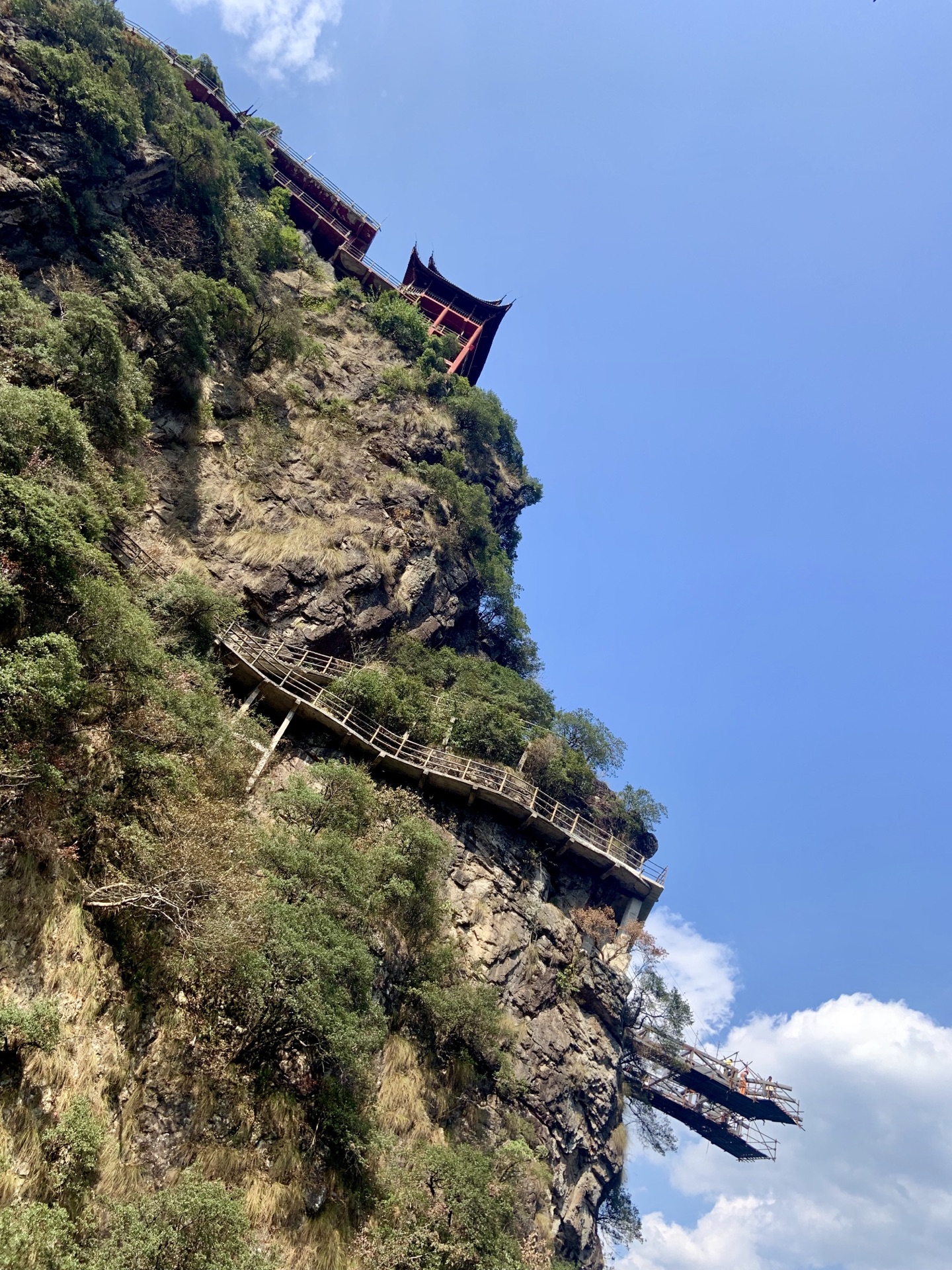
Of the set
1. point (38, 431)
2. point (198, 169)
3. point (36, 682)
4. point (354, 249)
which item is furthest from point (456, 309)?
point (36, 682)

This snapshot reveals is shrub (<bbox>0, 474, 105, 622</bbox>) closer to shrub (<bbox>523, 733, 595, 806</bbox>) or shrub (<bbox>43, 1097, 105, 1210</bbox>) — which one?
shrub (<bbox>43, 1097, 105, 1210</bbox>)

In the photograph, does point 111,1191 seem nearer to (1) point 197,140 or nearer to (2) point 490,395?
(1) point 197,140

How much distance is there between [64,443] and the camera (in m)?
12.6

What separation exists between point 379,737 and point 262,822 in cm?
543

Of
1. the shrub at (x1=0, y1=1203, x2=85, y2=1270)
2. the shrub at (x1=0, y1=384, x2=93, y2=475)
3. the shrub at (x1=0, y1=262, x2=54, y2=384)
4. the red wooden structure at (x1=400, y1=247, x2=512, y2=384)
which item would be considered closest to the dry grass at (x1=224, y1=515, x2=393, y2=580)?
the shrub at (x1=0, y1=262, x2=54, y2=384)

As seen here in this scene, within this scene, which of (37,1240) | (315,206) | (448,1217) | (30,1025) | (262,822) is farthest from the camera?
(315,206)

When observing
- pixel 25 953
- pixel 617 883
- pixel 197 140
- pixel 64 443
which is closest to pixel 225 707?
pixel 64 443

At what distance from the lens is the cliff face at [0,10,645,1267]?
8820 millimetres

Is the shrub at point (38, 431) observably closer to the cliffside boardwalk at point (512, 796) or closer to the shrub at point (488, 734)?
the cliffside boardwalk at point (512, 796)

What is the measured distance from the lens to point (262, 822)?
46.3ft

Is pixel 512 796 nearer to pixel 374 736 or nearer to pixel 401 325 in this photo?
pixel 374 736

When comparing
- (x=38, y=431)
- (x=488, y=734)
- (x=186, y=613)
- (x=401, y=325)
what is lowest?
(x=186, y=613)

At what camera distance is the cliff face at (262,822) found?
28.9ft

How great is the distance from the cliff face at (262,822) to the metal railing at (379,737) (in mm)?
977
